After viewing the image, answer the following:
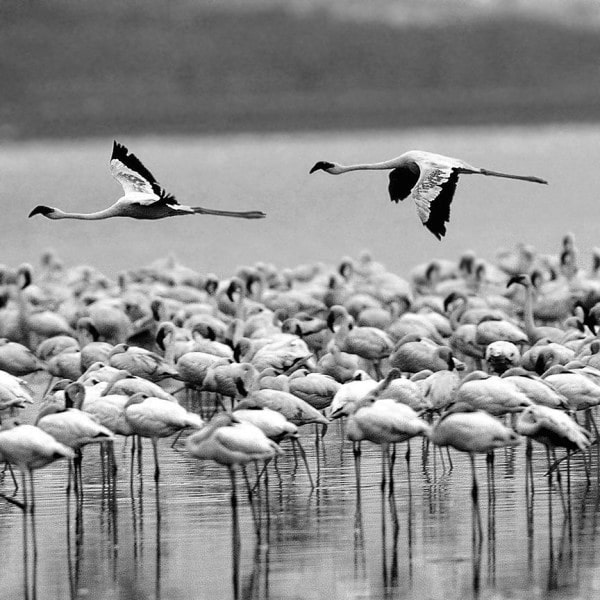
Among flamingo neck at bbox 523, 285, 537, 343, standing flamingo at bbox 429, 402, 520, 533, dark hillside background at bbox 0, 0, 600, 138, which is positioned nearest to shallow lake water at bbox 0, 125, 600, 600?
standing flamingo at bbox 429, 402, 520, 533

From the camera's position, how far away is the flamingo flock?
9.12 meters

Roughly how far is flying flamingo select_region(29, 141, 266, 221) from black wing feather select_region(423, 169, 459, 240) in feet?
6.08

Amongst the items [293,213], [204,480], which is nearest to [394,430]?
[204,480]

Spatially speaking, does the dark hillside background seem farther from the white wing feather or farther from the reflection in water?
the reflection in water

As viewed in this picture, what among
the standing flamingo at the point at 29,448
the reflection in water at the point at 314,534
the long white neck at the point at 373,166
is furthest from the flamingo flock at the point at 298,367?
the long white neck at the point at 373,166

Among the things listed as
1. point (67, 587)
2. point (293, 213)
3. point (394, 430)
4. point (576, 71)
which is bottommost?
point (67, 587)

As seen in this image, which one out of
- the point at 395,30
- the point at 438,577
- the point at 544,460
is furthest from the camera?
the point at 395,30

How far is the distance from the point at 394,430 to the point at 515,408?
0.87 meters

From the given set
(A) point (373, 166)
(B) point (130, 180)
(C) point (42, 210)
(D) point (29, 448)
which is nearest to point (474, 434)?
(D) point (29, 448)

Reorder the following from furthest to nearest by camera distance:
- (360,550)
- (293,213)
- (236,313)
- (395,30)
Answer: (395,30) → (293,213) → (236,313) → (360,550)

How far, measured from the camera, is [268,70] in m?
72.3

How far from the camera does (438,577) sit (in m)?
7.98

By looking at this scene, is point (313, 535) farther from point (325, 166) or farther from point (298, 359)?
point (325, 166)

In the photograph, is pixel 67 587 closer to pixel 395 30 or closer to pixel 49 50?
A: pixel 49 50
